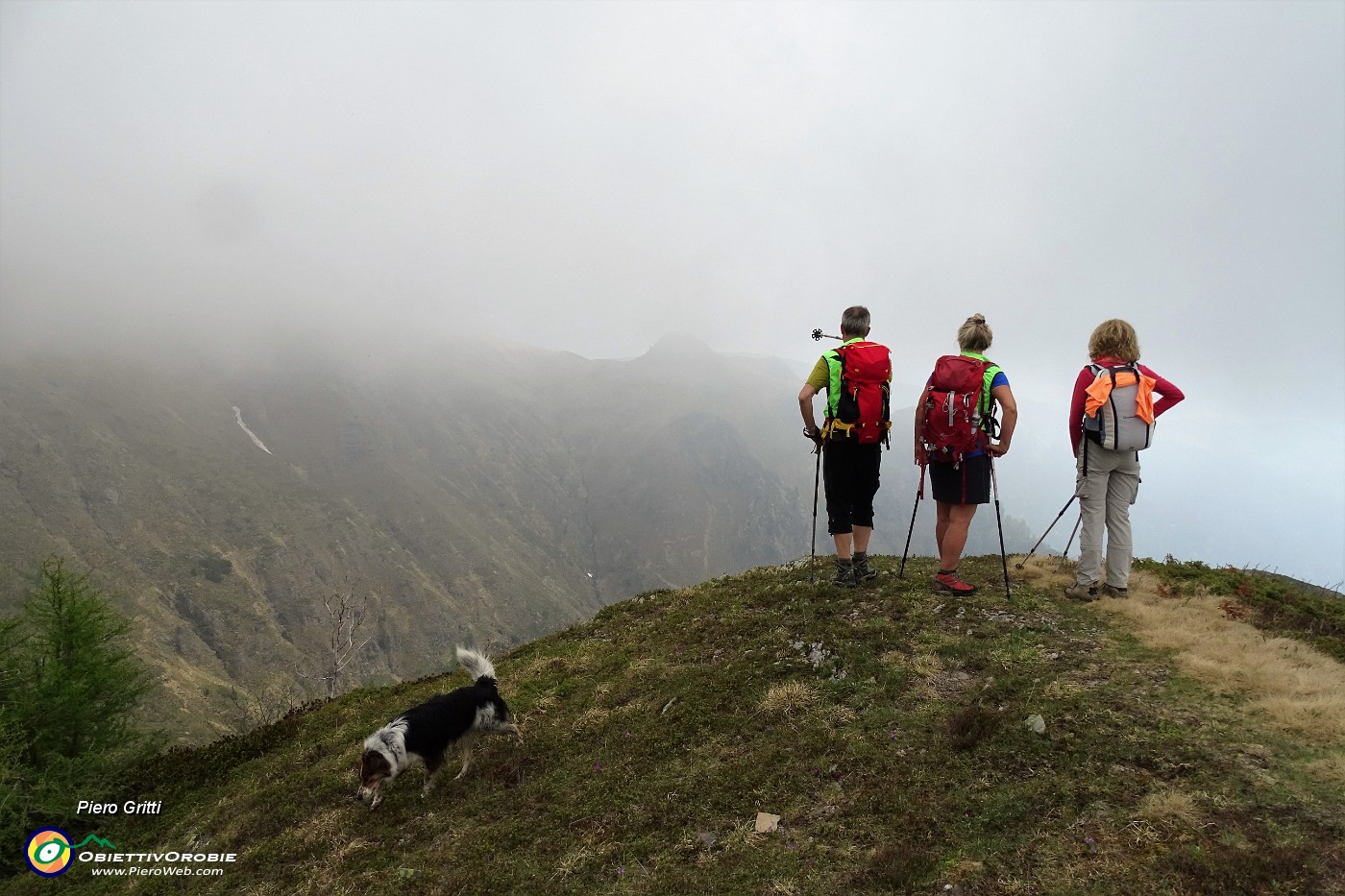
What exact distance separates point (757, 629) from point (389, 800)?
587 cm

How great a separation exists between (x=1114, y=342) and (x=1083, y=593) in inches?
156

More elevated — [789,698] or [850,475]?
[850,475]

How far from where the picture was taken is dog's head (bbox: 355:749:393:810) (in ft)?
26.1

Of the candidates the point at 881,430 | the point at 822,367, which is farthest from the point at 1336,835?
the point at 822,367

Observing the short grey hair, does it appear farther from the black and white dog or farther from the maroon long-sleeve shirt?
the black and white dog

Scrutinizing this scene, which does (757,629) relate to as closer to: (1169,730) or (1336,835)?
(1169,730)

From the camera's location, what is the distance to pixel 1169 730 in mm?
6109

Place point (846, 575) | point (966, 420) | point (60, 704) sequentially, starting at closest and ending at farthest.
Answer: point (966, 420) → point (846, 575) → point (60, 704)

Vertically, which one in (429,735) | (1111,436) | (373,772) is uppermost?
(1111,436)

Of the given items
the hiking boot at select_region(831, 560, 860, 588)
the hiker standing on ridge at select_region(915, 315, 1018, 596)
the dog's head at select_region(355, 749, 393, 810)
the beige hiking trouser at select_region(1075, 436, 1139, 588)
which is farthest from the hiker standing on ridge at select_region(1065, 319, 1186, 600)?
the dog's head at select_region(355, 749, 393, 810)

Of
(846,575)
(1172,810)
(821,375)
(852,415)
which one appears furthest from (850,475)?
(1172,810)

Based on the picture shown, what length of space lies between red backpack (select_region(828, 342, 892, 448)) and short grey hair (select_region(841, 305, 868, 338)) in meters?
0.20

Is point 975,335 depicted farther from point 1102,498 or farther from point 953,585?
point 953,585

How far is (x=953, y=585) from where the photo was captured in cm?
1059
